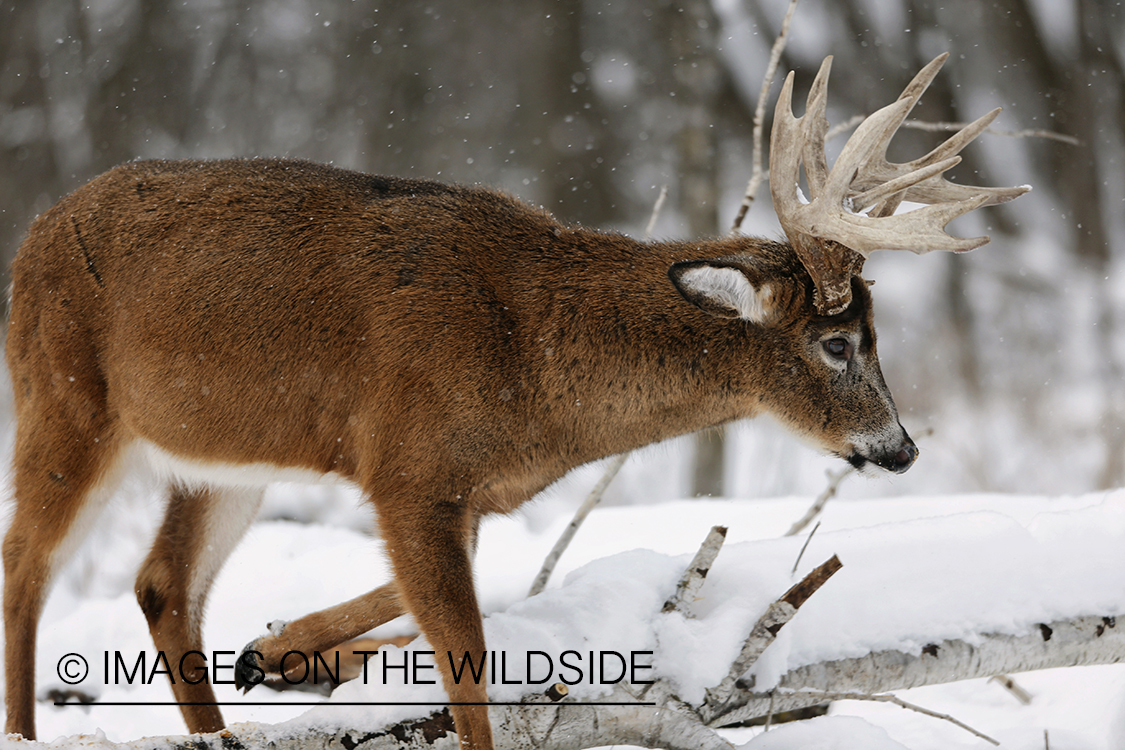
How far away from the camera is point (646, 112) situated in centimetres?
1285

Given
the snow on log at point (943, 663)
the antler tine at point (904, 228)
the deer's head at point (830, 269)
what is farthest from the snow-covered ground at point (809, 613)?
the antler tine at point (904, 228)

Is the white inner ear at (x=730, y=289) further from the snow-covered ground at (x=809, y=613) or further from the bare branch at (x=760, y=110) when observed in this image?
the bare branch at (x=760, y=110)

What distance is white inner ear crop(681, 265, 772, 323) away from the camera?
3312mm

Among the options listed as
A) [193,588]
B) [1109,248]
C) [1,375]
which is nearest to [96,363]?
[193,588]

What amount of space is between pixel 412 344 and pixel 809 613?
5.27 ft

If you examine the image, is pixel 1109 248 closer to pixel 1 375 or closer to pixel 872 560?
pixel 872 560

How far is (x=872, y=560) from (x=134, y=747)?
248 cm

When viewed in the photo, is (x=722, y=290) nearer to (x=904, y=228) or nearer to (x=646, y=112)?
(x=904, y=228)

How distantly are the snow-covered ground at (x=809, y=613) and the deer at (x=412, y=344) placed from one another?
34 cm

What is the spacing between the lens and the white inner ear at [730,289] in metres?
3.31

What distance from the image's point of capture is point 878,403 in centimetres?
366

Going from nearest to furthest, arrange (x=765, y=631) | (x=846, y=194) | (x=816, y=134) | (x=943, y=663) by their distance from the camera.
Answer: (x=765, y=631) < (x=943, y=663) < (x=846, y=194) < (x=816, y=134)

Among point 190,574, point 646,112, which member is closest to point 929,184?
point 190,574

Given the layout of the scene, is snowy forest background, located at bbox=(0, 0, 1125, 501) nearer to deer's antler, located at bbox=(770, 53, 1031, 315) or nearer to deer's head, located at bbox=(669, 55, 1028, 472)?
deer's head, located at bbox=(669, 55, 1028, 472)
